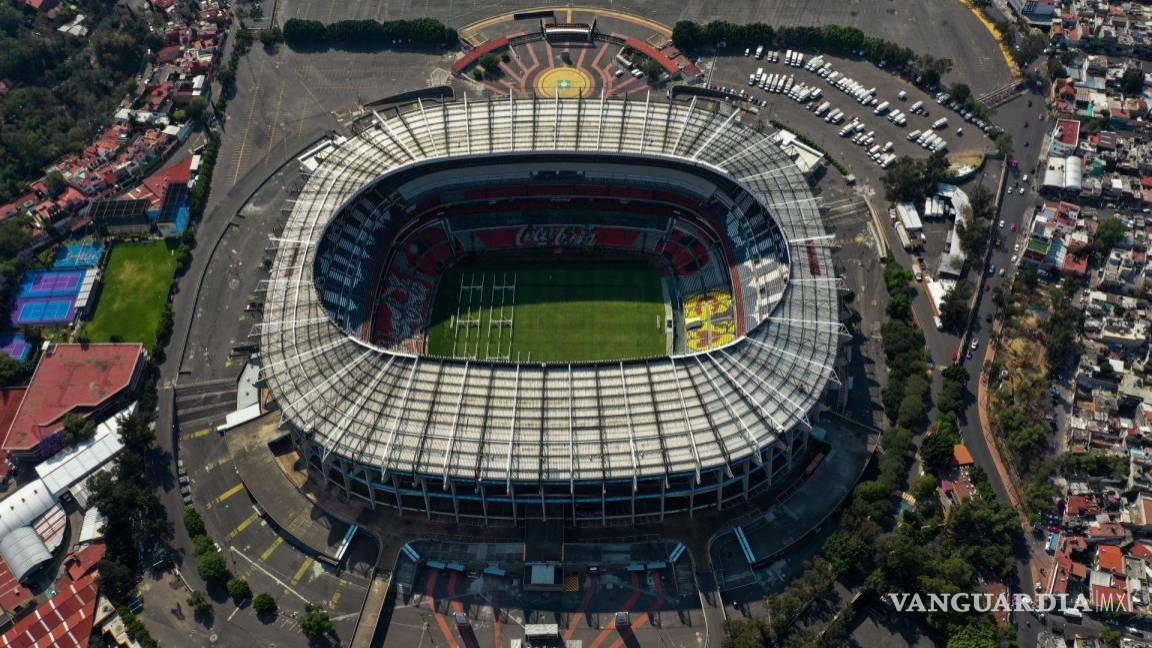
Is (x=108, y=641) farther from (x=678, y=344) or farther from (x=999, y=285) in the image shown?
(x=999, y=285)

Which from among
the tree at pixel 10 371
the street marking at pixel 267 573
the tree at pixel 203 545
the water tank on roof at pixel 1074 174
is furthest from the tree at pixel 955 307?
the tree at pixel 10 371

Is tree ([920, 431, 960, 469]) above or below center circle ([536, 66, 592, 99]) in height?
below

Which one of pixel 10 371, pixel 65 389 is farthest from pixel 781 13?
pixel 10 371

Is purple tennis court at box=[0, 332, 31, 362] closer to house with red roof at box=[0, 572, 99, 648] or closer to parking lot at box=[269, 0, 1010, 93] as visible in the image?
house with red roof at box=[0, 572, 99, 648]

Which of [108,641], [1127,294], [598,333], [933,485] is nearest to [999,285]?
[1127,294]

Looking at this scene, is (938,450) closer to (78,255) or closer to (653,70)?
(653,70)

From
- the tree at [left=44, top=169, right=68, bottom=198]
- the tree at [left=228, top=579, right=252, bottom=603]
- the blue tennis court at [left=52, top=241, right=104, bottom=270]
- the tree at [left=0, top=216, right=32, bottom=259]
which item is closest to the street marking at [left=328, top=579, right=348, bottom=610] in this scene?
the tree at [left=228, top=579, right=252, bottom=603]
